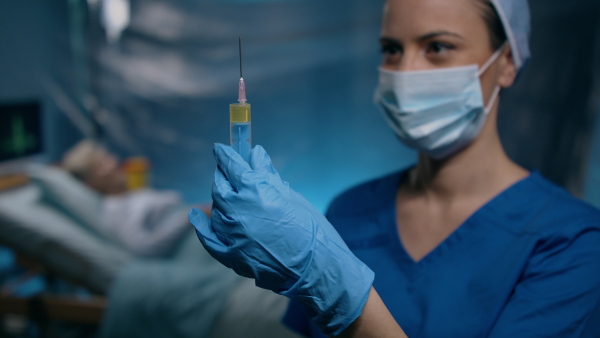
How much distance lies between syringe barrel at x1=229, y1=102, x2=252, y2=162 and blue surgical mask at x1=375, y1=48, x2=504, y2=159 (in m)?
0.36

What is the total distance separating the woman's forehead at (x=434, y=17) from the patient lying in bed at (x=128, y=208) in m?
1.34

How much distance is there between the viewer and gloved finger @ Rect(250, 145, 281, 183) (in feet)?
1.73

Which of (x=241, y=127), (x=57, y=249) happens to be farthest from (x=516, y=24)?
(x=57, y=249)

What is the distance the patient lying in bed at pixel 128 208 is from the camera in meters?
2.01

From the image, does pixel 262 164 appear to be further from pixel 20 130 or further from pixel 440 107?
pixel 20 130

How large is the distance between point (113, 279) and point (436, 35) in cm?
167

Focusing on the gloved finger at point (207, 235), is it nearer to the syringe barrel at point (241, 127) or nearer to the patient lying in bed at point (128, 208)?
the syringe barrel at point (241, 127)

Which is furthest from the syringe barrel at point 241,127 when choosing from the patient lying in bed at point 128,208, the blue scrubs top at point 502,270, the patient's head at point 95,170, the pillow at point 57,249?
the patient's head at point 95,170

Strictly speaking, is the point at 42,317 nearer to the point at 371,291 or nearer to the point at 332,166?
the point at 332,166

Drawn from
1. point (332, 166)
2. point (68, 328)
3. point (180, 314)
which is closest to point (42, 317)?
point (68, 328)

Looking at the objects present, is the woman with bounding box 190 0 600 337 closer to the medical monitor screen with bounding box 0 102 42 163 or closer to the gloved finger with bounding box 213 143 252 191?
the gloved finger with bounding box 213 143 252 191

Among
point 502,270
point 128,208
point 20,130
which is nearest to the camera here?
point 502,270

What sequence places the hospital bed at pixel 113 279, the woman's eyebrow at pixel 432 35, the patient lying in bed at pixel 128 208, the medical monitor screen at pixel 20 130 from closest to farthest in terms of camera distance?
the woman's eyebrow at pixel 432 35 → the hospital bed at pixel 113 279 → the patient lying in bed at pixel 128 208 → the medical monitor screen at pixel 20 130

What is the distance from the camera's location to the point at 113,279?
187 centimetres
